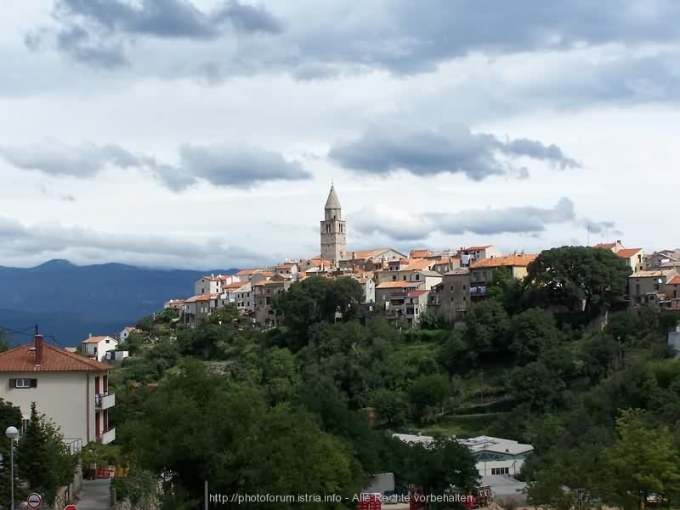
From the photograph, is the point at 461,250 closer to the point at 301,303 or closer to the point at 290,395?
the point at 301,303

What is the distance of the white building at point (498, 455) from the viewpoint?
54.8 metres

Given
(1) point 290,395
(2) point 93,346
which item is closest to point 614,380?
(1) point 290,395

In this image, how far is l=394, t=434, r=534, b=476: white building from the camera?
5481 cm

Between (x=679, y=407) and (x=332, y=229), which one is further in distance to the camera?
(x=332, y=229)

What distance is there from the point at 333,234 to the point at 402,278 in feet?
88.2

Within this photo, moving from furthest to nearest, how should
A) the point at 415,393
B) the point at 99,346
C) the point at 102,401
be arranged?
the point at 99,346, the point at 415,393, the point at 102,401

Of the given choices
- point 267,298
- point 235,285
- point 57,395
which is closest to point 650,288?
point 267,298

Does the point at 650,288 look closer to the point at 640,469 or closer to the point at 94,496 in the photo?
the point at 640,469

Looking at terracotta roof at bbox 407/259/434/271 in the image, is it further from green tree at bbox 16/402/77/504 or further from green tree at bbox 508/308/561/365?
green tree at bbox 16/402/77/504

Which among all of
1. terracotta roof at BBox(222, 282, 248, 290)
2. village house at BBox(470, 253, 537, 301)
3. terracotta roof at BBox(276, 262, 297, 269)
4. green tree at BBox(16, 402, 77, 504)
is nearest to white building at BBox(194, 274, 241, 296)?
terracotta roof at BBox(222, 282, 248, 290)

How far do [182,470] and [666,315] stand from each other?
177 feet

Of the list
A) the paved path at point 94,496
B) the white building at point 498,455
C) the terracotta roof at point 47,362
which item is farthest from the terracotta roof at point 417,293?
the terracotta roof at point 47,362

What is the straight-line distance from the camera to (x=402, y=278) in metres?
102

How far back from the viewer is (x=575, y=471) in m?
32.7
